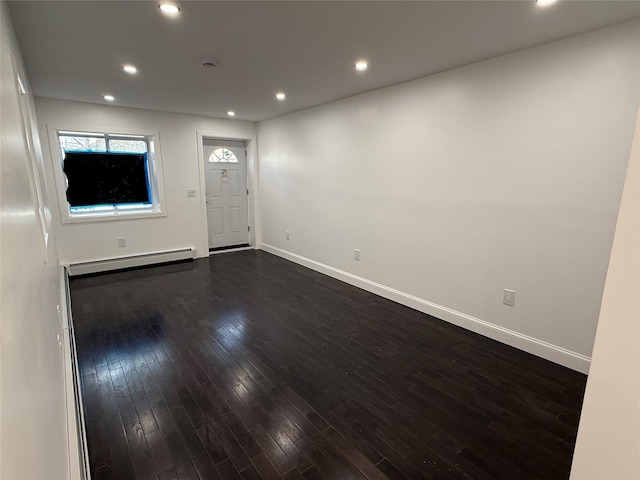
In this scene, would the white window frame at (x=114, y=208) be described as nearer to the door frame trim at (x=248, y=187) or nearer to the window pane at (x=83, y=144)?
the window pane at (x=83, y=144)

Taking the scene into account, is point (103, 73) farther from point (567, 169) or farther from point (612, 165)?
point (612, 165)

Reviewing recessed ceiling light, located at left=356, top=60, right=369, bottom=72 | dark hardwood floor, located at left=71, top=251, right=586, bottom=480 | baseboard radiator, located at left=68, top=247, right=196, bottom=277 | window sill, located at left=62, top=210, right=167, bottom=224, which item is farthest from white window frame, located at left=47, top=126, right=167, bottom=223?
recessed ceiling light, located at left=356, top=60, right=369, bottom=72

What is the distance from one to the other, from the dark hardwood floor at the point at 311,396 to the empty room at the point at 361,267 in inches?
0.7

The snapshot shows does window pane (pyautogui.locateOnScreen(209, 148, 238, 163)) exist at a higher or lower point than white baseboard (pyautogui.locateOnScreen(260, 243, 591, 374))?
higher

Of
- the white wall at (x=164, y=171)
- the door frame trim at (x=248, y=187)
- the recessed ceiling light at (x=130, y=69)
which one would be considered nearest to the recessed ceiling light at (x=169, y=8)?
the recessed ceiling light at (x=130, y=69)

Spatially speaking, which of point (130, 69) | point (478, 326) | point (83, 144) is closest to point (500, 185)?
point (478, 326)

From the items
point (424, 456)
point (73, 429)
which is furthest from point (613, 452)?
point (73, 429)

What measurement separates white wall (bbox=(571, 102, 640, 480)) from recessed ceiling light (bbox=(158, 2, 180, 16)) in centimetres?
231

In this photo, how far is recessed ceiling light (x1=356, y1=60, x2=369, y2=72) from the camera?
9.27 feet

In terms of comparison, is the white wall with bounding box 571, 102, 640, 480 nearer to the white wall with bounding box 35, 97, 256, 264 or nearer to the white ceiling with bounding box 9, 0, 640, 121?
the white ceiling with bounding box 9, 0, 640, 121

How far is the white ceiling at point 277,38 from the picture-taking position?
193cm

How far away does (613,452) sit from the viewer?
0.60 metres

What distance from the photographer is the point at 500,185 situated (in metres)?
2.78

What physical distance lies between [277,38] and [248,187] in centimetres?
422
